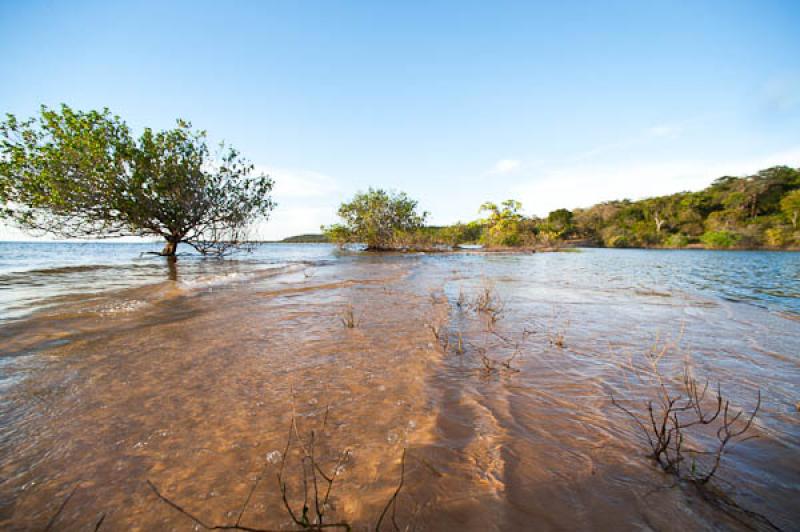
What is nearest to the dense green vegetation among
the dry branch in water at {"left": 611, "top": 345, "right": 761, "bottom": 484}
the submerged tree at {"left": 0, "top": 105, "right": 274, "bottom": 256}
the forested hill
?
the forested hill

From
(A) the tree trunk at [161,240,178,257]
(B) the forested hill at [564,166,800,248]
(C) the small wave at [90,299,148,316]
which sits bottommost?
(C) the small wave at [90,299,148,316]

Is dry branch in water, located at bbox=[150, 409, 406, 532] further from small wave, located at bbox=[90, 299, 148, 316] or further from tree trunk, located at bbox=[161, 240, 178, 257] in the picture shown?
tree trunk, located at bbox=[161, 240, 178, 257]

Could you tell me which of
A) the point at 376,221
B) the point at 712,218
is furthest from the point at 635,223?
the point at 376,221

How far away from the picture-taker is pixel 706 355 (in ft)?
12.8

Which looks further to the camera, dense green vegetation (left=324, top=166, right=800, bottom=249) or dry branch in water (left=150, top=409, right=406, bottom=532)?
dense green vegetation (left=324, top=166, right=800, bottom=249)

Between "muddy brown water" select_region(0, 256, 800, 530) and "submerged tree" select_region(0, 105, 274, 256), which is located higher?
"submerged tree" select_region(0, 105, 274, 256)

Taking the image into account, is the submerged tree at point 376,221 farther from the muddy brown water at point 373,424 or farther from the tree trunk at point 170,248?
the muddy brown water at point 373,424

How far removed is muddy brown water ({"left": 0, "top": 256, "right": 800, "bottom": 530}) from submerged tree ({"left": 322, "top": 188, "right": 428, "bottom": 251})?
32.6 meters

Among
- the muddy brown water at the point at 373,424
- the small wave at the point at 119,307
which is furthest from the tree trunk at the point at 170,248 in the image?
the muddy brown water at the point at 373,424

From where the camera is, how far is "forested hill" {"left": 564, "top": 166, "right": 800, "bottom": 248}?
46.4 metres

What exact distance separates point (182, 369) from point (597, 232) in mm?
78156

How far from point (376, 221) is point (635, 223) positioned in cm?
5929

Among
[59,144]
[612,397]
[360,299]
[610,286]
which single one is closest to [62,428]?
[612,397]

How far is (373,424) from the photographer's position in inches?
90.5
